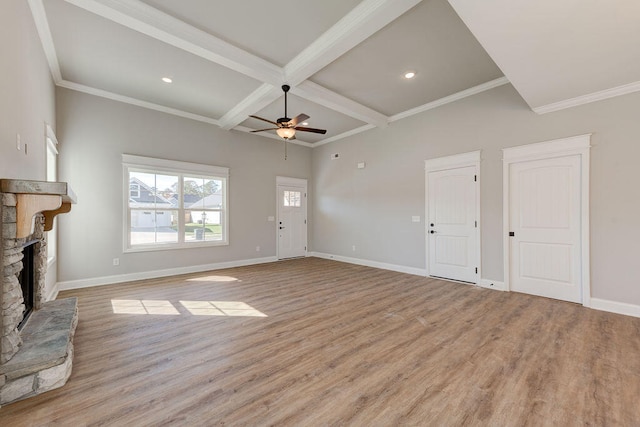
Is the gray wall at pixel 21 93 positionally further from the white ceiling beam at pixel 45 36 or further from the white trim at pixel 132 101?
the white trim at pixel 132 101

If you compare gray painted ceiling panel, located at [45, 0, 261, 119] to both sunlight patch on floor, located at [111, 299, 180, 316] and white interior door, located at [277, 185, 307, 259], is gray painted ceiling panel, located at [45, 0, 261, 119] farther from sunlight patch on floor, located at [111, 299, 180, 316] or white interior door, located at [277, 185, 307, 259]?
sunlight patch on floor, located at [111, 299, 180, 316]

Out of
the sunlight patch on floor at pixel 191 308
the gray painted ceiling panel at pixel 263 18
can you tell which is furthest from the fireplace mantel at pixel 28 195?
the gray painted ceiling panel at pixel 263 18

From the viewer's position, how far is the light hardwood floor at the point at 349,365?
1.66 m

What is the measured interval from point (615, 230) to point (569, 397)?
111 inches

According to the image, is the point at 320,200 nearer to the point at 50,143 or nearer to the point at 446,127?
the point at 446,127

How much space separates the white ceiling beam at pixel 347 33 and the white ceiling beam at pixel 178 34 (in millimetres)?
475

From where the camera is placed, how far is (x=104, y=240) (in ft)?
15.2

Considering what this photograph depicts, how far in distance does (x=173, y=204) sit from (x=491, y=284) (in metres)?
6.17

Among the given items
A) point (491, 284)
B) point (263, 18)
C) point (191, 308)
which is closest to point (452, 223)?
point (491, 284)

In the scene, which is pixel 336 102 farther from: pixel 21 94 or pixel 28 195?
pixel 28 195

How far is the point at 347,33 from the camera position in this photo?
2.97 m

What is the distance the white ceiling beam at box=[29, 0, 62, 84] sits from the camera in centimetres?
271

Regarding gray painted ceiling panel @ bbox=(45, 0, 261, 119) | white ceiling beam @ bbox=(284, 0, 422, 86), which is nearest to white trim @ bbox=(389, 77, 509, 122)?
white ceiling beam @ bbox=(284, 0, 422, 86)

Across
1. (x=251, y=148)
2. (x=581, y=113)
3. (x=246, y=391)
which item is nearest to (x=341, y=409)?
(x=246, y=391)
